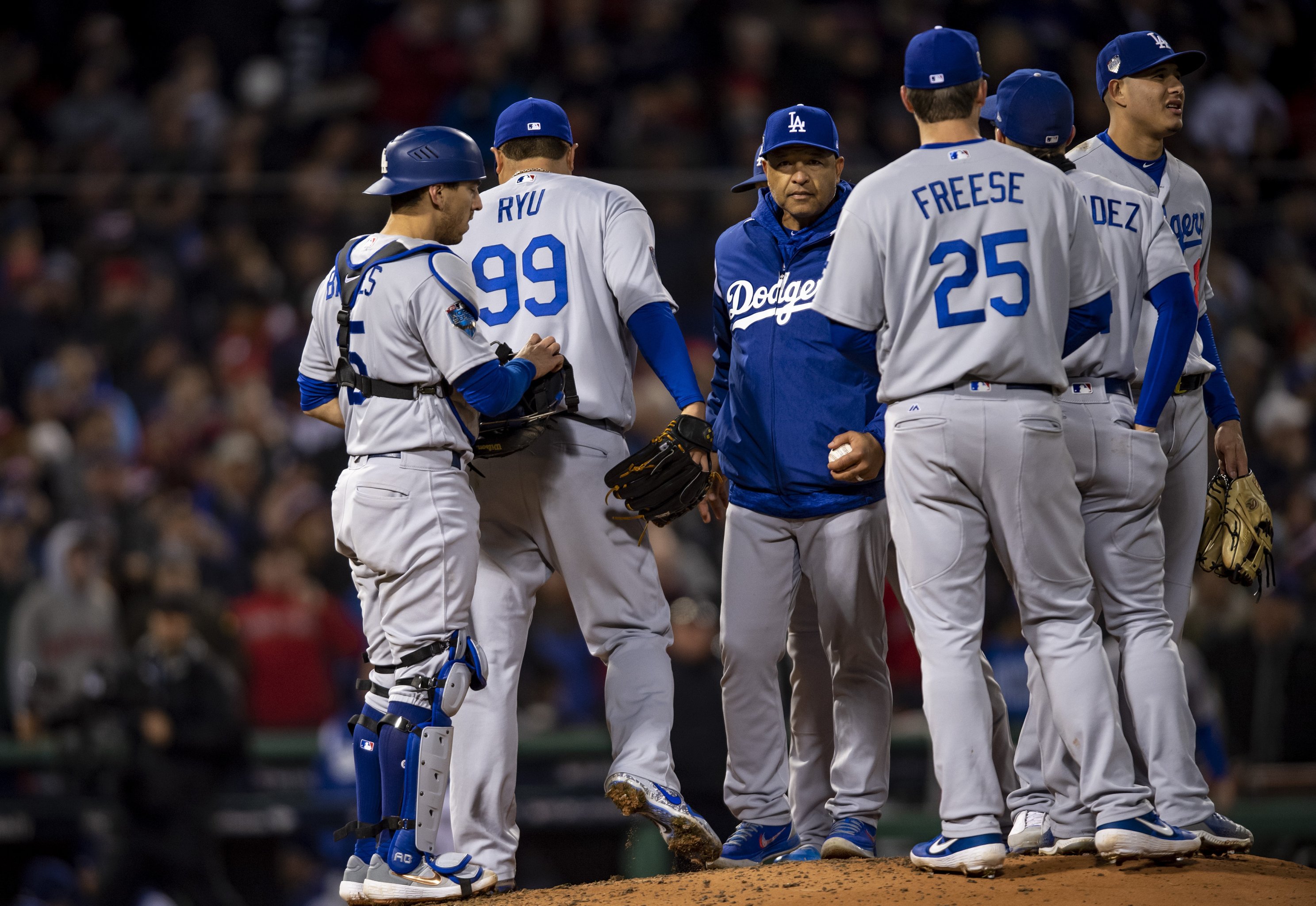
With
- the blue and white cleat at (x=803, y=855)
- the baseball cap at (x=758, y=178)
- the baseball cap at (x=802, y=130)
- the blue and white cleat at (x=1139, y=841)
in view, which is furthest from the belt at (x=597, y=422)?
the blue and white cleat at (x=1139, y=841)

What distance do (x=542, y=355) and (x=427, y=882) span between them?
62.0 inches

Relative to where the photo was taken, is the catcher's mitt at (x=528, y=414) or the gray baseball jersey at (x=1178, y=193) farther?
the gray baseball jersey at (x=1178, y=193)

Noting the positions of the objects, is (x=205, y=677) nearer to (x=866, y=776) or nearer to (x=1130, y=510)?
(x=866, y=776)

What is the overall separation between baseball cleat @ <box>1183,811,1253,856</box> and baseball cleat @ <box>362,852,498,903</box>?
2072 mm

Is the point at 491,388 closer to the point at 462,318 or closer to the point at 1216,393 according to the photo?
the point at 462,318

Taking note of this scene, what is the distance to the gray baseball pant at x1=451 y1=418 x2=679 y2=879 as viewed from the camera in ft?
14.1

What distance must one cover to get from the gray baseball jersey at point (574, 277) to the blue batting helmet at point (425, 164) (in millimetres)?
441

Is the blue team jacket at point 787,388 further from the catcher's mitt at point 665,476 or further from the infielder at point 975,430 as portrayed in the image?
the infielder at point 975,430

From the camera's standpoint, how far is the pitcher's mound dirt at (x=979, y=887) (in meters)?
3.54

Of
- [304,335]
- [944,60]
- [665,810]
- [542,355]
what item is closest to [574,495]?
[542,355]

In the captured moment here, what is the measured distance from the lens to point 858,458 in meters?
4.04

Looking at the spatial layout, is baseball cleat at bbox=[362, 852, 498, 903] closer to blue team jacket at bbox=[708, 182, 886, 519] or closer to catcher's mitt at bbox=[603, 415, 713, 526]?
catcher's mitt at bbox=[603, 415, 713, 526]

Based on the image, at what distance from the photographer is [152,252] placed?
10320 mm

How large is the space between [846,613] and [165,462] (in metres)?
6.89
